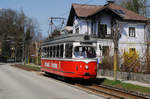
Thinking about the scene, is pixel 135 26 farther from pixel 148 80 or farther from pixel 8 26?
pixel 8 26

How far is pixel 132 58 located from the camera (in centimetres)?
1939

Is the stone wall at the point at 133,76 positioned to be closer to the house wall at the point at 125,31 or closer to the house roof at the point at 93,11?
the house wall at the point at 125,31

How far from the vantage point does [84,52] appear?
15914 mm

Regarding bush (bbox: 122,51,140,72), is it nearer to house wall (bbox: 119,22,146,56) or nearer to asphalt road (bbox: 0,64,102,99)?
asphalt road (bbox: 0,64,102,99)

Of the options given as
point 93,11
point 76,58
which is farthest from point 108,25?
point 76,58

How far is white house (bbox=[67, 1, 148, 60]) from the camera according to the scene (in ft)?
107

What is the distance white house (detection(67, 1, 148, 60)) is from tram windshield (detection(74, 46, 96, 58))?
51.4ft

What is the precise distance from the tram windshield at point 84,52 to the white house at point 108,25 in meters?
15.7

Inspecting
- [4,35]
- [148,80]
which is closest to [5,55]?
[4,35]

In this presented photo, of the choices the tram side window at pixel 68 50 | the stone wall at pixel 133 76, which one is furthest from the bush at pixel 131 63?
the tram side window at pixel 68 50

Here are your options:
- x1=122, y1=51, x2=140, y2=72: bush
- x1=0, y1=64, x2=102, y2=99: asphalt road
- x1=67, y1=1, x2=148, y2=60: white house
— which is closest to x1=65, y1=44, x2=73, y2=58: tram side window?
x1=0, y1=64, x2=102, y2=99: asphalt road

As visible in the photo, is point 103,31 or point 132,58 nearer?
point 132,58

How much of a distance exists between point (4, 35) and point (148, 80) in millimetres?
67126

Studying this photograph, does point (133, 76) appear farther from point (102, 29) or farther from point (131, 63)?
point (102, 29)
